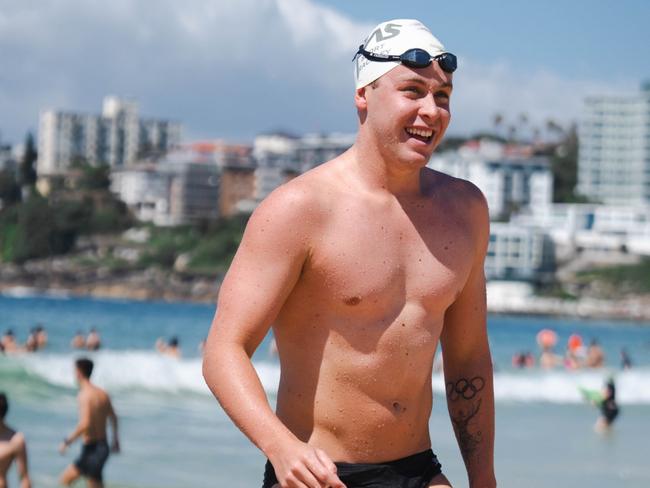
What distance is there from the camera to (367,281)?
2.91 m

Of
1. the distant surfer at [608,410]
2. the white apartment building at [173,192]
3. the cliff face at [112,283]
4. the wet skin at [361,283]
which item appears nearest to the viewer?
the wet skin at [361,283]

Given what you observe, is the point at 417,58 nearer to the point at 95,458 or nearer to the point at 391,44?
the point at 391,44

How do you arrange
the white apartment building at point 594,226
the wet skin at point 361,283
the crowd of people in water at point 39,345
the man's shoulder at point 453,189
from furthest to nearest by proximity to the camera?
the white apartment building at point 594,226, the crowd of people in water at point 39,345, the man's shoulder at point 453,189, the wet skin at point 361,283

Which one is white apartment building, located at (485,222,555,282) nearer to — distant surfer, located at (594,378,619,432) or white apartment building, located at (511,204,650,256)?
white apartment building, located at (511,204,650,256)

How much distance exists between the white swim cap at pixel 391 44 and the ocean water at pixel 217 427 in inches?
381

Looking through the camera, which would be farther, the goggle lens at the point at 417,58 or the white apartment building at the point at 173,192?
the white apartment building at the point at 173,192

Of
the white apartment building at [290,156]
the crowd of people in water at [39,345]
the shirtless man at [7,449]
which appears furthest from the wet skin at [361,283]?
the white apartment building at [290,156]

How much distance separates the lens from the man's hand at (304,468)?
2574 millimetres

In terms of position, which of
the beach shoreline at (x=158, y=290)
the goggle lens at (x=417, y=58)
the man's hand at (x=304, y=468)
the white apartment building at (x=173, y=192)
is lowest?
the beach shoreline at (x=158, y=290)

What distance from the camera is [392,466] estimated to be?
296 centimetres

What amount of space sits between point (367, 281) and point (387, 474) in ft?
1.34

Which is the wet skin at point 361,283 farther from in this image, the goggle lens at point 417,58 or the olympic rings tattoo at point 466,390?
the olympic rings tattoo at point 466,390

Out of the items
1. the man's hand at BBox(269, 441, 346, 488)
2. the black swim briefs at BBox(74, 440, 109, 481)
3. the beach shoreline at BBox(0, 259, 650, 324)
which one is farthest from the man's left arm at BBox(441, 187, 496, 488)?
the beach shoreline at BBox(0, 259, 650, 324)

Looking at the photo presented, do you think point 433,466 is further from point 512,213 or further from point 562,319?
point 512,213
